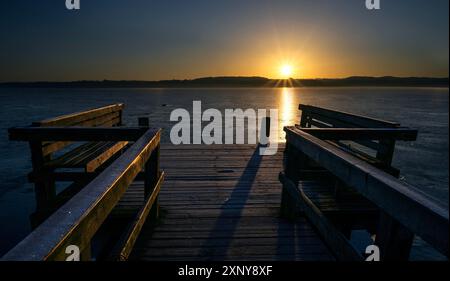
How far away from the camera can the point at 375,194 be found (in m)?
1.74

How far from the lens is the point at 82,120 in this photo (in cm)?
569

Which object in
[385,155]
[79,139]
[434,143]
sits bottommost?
[434,143]

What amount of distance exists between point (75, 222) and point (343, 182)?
3.95 metres

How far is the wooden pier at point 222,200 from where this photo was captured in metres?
1.44

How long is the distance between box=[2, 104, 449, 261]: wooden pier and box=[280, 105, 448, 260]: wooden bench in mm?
11

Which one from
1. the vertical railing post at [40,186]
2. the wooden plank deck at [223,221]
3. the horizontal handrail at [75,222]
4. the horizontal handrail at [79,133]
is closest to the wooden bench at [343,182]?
the wooden plank deck at [223,221]

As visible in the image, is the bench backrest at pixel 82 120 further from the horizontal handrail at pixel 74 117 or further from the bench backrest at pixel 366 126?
the bench backrest at pixel 366 126

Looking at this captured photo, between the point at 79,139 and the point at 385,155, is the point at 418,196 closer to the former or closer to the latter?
the point at 79,139

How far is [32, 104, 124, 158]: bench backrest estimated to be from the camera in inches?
167

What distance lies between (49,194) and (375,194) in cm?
420

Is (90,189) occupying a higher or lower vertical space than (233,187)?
higher

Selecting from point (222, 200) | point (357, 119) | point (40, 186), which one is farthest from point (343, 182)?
point (40, 186)
